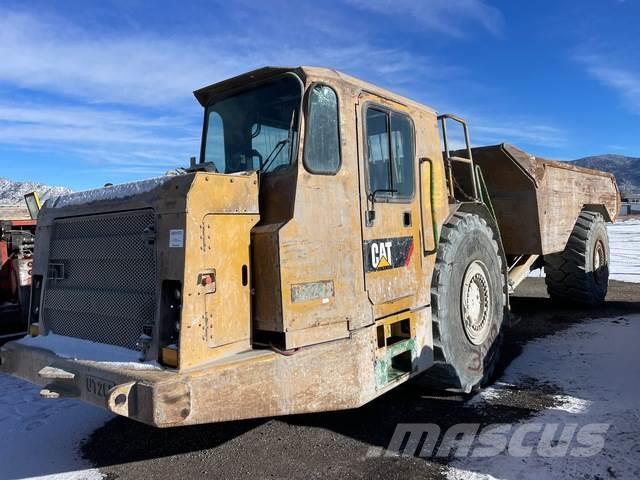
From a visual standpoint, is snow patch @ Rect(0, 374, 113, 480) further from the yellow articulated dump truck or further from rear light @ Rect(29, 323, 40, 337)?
rear light @ Rect(29, 323, 40, 337)

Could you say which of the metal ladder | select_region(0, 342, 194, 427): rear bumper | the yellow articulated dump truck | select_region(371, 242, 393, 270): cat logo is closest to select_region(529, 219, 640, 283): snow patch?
the metal ladder

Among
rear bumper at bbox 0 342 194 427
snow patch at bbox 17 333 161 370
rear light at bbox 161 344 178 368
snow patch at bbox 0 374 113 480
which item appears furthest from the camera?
snow patch at bbox 0 374 113 480

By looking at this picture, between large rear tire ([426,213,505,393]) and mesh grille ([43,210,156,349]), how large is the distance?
2.43 metres

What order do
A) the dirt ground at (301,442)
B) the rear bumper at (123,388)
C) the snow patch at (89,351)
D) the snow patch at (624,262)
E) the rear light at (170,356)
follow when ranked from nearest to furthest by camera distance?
Result: the rear bumper at (123,388) → the rear light at (170,356) → the snow patch at (89,351) → the dirt ground at (301,442) → the snow patch at (624,262)

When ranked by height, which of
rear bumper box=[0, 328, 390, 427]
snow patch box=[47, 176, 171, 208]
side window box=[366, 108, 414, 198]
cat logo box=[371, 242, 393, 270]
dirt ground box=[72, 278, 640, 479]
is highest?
side window box=[366, 108, 414, 198]

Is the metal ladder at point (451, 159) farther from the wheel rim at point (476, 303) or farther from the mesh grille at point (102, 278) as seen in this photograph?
the mesh grille at point (102, 278)

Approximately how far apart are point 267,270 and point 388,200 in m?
1.28

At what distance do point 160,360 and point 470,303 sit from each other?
3110 mm

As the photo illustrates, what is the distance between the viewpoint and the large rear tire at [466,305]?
4582mm

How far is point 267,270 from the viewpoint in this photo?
3.34 meters

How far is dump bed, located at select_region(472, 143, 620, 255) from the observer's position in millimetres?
6891

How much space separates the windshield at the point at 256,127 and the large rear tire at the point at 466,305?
181cm

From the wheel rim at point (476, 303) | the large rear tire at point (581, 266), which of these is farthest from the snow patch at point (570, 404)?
the large rear tire at point (581, 266)

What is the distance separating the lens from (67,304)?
158 inches
